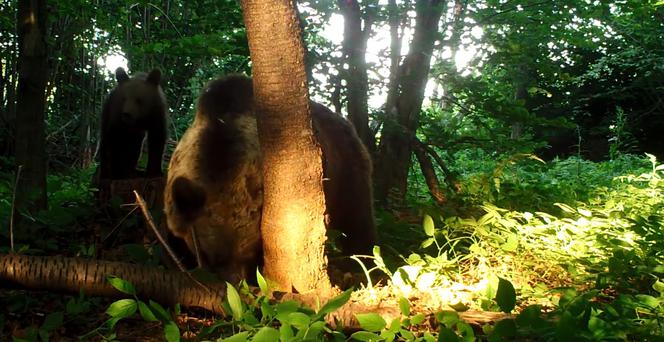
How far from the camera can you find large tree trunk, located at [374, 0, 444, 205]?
17.1 ft

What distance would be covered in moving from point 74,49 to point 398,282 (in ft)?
27.7

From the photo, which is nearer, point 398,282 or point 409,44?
point 398,282

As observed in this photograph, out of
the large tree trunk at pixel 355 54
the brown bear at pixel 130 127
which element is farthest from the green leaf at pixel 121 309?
the brown bear at pixel 130 127

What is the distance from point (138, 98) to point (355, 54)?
2.67 m

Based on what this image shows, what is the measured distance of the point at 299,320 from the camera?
1.92 meters

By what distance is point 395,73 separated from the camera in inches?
219

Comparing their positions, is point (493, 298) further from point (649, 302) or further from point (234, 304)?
point (234, 304)

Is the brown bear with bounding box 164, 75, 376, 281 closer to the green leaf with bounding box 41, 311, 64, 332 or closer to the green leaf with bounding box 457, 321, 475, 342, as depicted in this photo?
the green leaf with bounding box 41, 311, 64, 332

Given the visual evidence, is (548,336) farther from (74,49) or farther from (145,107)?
(74,49)

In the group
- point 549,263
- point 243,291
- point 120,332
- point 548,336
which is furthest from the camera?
point 549,263

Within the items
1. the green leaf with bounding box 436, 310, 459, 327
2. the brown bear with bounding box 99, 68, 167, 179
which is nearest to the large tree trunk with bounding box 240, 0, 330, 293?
the green leaf with bounding box 436, 310, 459, 327

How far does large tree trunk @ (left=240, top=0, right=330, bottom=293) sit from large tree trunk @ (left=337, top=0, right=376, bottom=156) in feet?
8.31

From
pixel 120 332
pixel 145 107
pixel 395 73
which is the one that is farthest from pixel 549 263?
pixel 145 107

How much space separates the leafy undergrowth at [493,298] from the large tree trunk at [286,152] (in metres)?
0.27
